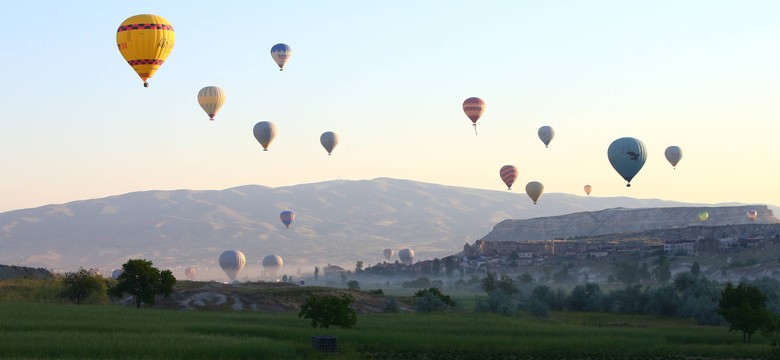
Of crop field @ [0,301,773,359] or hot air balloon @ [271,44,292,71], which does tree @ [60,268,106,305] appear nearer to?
crop field @ [0,301,773,359]

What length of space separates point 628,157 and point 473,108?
2994 cm

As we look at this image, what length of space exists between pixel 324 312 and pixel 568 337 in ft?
52.7

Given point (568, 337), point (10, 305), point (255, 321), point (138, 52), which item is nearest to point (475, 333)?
point (568, 337)

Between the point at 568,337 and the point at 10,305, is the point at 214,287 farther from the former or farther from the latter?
the point at 568,337

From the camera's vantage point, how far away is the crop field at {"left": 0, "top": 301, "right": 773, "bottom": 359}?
205 feet

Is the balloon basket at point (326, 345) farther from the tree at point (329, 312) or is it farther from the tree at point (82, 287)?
the tree at point (82, 287)

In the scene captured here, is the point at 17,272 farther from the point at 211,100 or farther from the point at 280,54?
the point at 280,54

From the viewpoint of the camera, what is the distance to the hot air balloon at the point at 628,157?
14862 centimetres

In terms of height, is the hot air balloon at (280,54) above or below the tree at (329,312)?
above

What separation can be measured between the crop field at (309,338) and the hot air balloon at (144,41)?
26737 millimetres

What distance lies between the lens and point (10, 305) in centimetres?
8950

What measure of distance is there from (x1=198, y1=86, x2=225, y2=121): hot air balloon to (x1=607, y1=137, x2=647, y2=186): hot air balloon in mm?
51687

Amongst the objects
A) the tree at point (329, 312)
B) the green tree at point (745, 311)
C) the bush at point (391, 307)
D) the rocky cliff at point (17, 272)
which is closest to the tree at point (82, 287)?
the bush at point (391, 307)

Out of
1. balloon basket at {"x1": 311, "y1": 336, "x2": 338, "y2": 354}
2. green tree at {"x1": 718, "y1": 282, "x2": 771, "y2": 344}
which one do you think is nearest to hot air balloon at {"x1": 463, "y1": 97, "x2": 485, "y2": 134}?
green tree at {"x1": 718, "y1": 282, "x2": 771, "y2": 344}
